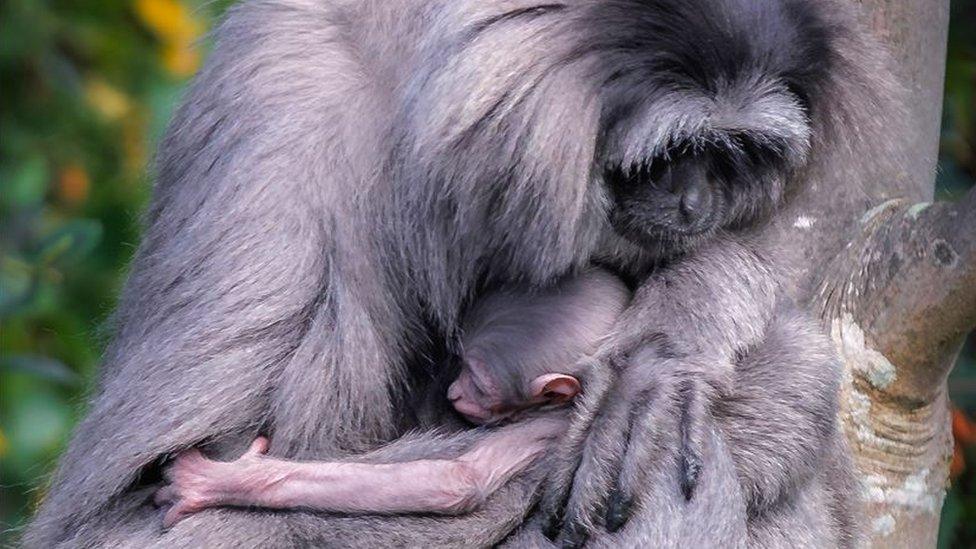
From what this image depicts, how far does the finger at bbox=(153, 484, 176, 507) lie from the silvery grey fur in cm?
4

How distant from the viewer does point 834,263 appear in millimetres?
3836

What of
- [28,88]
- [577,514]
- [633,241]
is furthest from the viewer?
[28,88]

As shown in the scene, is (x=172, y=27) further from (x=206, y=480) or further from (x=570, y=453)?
(x=570, y=453)

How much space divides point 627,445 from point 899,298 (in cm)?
80

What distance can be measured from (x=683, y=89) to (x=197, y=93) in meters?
1.30

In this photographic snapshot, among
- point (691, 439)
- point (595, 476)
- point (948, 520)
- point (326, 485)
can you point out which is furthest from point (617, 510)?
point (948, 520)

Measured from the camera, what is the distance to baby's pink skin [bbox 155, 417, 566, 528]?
344 cm

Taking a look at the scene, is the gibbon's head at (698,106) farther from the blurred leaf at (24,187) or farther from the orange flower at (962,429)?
the blurred leaf at (24,187)

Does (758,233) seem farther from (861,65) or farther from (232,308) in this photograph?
(232,308)

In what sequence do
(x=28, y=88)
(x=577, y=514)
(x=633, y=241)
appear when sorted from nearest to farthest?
(x=577, y=514) → (x=633, y=241) → (x=28, y=88)

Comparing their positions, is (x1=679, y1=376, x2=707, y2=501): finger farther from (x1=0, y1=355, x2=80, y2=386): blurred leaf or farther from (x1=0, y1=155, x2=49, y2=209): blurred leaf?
(x1=0, y1=155, x2=49, y2=209): blurred leaf

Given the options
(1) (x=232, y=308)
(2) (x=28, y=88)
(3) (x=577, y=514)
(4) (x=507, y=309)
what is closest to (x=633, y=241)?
(4) (x=507, y=309)

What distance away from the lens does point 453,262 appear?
3.66 meters

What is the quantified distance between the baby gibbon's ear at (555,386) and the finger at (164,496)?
0.90 metres
